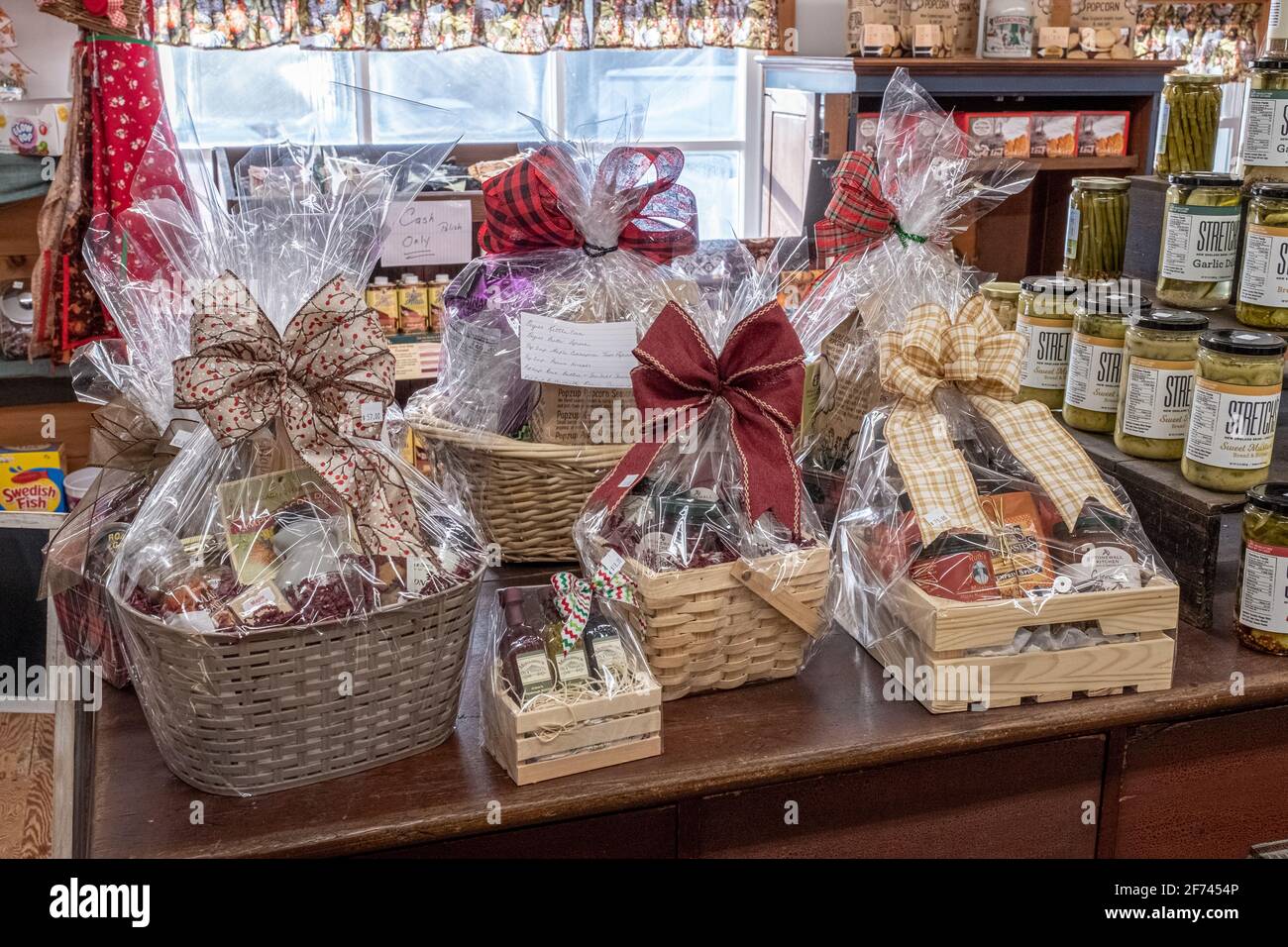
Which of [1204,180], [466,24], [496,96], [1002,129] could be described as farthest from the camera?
[496,96]

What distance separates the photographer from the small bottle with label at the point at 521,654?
1110mm

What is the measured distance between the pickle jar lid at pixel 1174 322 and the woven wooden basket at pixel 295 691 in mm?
869

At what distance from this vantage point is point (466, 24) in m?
4.22

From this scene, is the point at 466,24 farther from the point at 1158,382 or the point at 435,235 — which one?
the point at 1158,382

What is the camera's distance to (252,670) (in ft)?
3.39

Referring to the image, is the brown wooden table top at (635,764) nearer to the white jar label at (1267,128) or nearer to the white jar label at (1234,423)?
the white jar label at (1234,423)

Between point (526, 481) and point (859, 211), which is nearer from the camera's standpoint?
point (526, 481)

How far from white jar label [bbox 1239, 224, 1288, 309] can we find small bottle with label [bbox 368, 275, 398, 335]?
2488mm

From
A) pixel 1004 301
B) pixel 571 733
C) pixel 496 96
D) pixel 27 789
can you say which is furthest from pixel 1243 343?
pixel 496 96

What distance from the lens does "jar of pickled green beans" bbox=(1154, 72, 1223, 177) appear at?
Answer: 1673mm

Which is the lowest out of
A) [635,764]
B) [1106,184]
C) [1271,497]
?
[635,764]

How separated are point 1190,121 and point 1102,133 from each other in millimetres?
2594

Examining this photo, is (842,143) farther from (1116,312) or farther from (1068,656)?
(1068,656)

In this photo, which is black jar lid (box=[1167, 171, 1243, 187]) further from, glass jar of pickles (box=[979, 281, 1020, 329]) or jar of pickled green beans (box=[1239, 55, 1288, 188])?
glass jar of pickles (box=[979, 281, 1020, 329])
